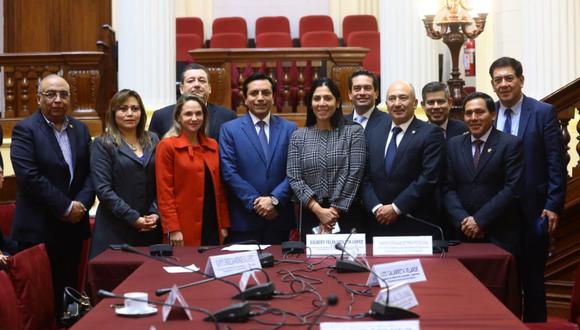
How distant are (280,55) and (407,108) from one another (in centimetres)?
403

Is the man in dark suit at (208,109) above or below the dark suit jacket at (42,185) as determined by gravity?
above

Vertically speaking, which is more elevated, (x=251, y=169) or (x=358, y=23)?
(x=358, y=23)

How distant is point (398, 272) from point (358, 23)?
33.7ft

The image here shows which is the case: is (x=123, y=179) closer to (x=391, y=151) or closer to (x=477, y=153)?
(x=391, y=151)

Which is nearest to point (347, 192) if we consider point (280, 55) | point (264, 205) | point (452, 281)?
point (264, 205)

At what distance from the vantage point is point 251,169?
5320mm

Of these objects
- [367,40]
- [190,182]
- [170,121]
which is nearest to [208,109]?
[170,121]

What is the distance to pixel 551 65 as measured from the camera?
781 cm

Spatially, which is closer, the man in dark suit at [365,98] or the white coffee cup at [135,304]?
the white coffee cup at [135,304]

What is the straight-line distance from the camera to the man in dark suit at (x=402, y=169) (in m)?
5.01

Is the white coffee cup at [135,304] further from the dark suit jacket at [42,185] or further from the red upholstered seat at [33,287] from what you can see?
the dark suit jacket at [42,185]

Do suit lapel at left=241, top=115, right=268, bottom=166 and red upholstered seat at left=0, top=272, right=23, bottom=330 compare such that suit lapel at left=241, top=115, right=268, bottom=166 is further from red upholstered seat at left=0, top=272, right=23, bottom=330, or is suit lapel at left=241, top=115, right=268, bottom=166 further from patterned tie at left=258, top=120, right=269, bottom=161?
red upholstered seat at left=0, top=272, right=23, bottom=330

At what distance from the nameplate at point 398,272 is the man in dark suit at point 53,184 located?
7.71 feet

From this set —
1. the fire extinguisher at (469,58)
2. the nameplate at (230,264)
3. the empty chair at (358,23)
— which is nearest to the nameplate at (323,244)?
the nameplate at (230,264)
